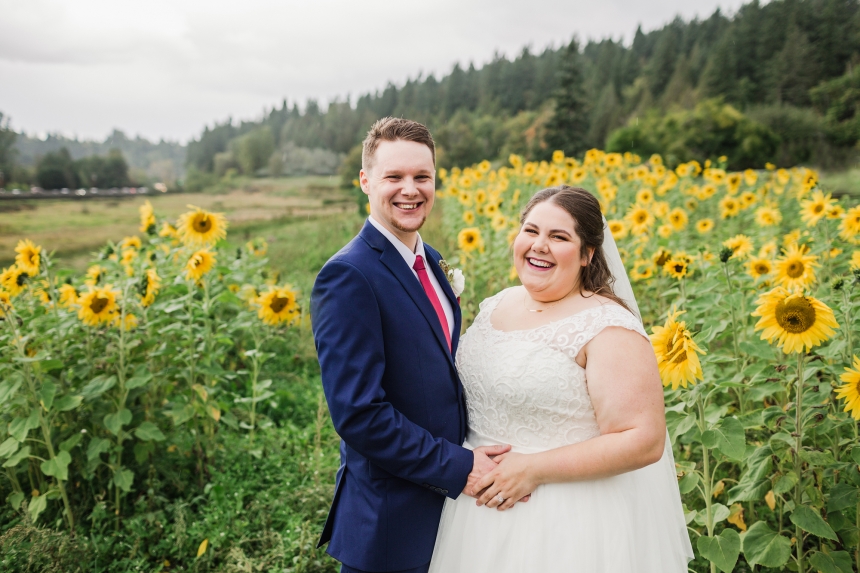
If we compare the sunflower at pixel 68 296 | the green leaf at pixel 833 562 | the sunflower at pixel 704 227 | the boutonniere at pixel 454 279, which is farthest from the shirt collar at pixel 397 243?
the sunflower at pixel 704 227

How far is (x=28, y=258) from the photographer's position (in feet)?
10.4

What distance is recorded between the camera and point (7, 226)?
700 cm

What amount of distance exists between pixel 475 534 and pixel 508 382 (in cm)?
47

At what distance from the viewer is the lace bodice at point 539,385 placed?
1703 millimetres

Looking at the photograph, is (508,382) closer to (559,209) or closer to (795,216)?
(559,209)

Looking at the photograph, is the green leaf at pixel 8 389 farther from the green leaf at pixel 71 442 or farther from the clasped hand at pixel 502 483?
the clasped hand at pixel 502 483

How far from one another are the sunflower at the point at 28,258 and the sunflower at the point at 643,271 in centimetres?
370

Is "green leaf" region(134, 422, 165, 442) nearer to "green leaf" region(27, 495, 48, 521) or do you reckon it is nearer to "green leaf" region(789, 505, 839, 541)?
"green leaf" region(27, 495, 48, 521)

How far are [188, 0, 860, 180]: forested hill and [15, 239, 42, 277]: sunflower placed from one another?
23.7 ft

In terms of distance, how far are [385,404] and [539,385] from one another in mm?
499

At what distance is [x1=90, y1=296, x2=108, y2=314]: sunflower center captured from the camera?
2846 millimetres

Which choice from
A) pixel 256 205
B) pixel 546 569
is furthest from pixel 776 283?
pixel 256 205

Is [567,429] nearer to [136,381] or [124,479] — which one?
[136,381]

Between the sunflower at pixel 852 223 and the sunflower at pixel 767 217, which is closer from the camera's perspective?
the sunflower at pixel 852 223
